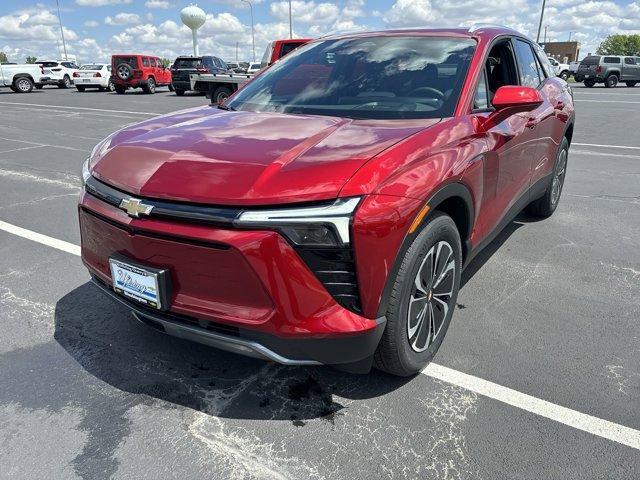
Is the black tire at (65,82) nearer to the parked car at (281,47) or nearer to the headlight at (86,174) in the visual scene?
the parked car at (281,47)

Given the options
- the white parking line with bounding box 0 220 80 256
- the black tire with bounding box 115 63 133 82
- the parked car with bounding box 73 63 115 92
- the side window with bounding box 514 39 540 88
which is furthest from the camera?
the parked car with bounding box 73 63 115 92

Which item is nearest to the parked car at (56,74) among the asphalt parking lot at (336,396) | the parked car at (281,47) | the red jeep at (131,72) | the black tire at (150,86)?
the red jeep at (131,72)

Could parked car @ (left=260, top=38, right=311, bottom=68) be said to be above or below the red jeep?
above

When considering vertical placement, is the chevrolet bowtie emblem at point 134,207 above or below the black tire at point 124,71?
above

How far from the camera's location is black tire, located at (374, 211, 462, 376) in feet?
7.43

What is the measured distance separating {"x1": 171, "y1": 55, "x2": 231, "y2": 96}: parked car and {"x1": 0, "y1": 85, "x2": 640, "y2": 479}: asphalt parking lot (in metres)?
20.9

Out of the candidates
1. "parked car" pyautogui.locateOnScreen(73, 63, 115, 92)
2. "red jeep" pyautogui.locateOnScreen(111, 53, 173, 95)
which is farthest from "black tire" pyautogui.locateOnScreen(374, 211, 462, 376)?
"parked car" pyautogui.locateOnScreen(73, 63, 115, 92)

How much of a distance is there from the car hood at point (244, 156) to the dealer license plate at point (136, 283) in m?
0.34

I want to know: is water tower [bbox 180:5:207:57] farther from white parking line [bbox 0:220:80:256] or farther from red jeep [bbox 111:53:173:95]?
white parking line [bbox 0:220:80:256]

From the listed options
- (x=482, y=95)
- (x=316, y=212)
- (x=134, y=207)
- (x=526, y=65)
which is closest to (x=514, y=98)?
(x=482, y=95)

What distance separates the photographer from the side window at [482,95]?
9.99ft

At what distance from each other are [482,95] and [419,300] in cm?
142

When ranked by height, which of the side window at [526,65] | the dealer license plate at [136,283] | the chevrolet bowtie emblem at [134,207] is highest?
the side window at [526,65]

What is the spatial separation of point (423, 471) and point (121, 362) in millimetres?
1677
